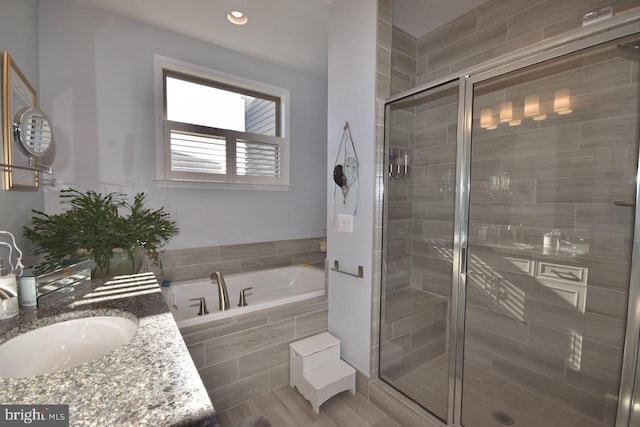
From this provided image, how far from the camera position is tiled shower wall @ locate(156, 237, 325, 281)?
8.39 feet

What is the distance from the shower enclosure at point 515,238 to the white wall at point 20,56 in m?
2.03

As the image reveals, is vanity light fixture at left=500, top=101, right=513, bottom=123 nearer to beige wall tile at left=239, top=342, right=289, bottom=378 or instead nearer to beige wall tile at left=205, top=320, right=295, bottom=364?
beige wall tile at left=205, top=320, right=295, bottom=364

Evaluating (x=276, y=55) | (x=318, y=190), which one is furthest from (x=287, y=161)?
(x=276, y=55)

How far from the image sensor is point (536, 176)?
6.31 ft

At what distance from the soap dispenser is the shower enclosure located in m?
1.77

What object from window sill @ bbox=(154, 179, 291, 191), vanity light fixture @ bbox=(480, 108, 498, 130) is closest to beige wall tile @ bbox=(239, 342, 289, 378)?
window sill @ bbox=(154, 179, 291, 191)

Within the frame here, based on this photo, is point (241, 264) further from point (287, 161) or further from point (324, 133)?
point (324, 133)

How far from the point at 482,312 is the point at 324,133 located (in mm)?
2418

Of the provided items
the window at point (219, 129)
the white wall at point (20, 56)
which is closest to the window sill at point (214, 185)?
the window at point (219, 129)

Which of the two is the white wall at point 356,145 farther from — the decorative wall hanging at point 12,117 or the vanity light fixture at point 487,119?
the decorative wall hanging at point 12,117

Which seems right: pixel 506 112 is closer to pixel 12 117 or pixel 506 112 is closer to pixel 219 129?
pixel 219 129

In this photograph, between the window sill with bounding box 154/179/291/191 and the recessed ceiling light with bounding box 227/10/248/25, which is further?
the window sill with bounding box 154/179/291/191

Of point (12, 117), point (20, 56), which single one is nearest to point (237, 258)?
point (12, 117)

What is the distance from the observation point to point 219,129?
2.78m
